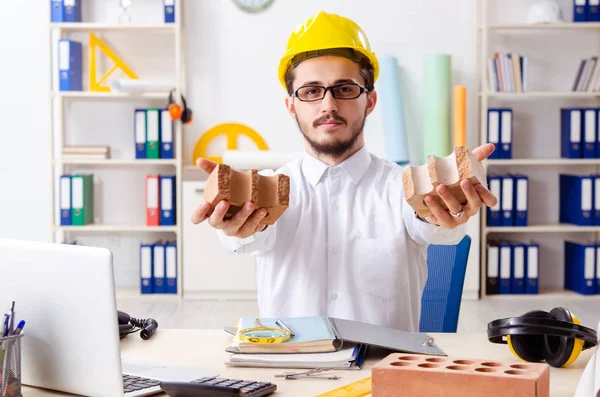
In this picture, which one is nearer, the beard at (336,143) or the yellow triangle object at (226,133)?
the beard at (336,143)

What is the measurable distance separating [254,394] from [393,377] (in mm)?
234

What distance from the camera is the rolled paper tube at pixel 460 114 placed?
16.4 feet

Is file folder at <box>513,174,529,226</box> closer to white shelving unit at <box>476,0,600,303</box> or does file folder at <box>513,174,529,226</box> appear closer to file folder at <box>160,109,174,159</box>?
white shelving unit at <box>476,0,600,303</box>

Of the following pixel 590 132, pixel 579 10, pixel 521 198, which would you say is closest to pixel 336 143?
pixel 521 198

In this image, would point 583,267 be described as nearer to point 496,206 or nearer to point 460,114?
point 496,206

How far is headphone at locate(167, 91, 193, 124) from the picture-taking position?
4.92m

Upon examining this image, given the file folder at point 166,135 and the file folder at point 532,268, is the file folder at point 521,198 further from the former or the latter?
the file folder at point 166,135

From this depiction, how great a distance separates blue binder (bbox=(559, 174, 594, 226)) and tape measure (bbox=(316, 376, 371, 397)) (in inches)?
154

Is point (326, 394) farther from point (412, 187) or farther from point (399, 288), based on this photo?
point (399, 288)

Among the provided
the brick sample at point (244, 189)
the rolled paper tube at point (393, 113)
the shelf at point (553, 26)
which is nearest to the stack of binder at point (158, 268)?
the rolled paper tube at point (393, 113)

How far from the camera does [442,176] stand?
163cm

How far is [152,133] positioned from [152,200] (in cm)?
41

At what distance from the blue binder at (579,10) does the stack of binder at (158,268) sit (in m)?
2.81

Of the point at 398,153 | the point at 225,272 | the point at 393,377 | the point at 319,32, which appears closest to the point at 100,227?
the point at 225,272
